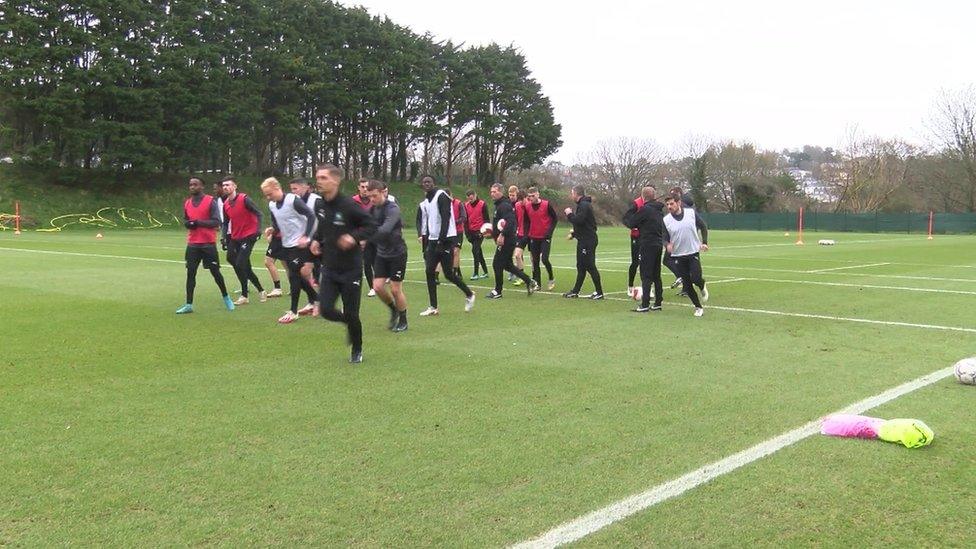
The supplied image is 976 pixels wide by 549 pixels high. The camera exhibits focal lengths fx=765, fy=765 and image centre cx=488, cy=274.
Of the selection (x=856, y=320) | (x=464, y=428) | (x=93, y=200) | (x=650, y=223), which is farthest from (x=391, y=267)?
(x=93, y=200)

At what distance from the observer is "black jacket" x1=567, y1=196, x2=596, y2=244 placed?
13.6m

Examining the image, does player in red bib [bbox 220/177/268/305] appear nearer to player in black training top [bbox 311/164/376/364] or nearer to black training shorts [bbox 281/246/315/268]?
black training shorts [bbox 281/246/315/268]

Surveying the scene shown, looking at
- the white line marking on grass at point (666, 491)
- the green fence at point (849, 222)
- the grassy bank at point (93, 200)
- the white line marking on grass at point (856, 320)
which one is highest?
the grassy bank at point (93, 200)

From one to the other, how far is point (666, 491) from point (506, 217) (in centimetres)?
956

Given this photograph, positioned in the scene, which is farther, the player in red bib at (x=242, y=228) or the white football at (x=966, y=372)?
the player in red bib at (x=242, y=228)

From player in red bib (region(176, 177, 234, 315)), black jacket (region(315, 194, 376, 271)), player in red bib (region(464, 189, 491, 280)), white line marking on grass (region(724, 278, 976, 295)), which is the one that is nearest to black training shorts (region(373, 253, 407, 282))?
black jacket (region(315, 194, 376, 271))

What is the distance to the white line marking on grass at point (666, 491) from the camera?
3605 mm

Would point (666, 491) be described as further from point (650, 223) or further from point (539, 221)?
point (539, 221)

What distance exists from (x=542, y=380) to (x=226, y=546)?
12.3 feet

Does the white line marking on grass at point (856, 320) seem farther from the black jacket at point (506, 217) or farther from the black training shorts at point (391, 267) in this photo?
the black training shorts at point (391, 267)

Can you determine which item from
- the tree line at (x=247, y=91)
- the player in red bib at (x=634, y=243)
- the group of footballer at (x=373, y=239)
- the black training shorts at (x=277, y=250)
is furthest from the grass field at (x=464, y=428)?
the tree line at (x=247, y=91)

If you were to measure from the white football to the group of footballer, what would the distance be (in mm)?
4585

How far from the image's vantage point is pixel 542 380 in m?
6.80

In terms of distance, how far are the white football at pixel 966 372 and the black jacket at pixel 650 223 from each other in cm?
541
